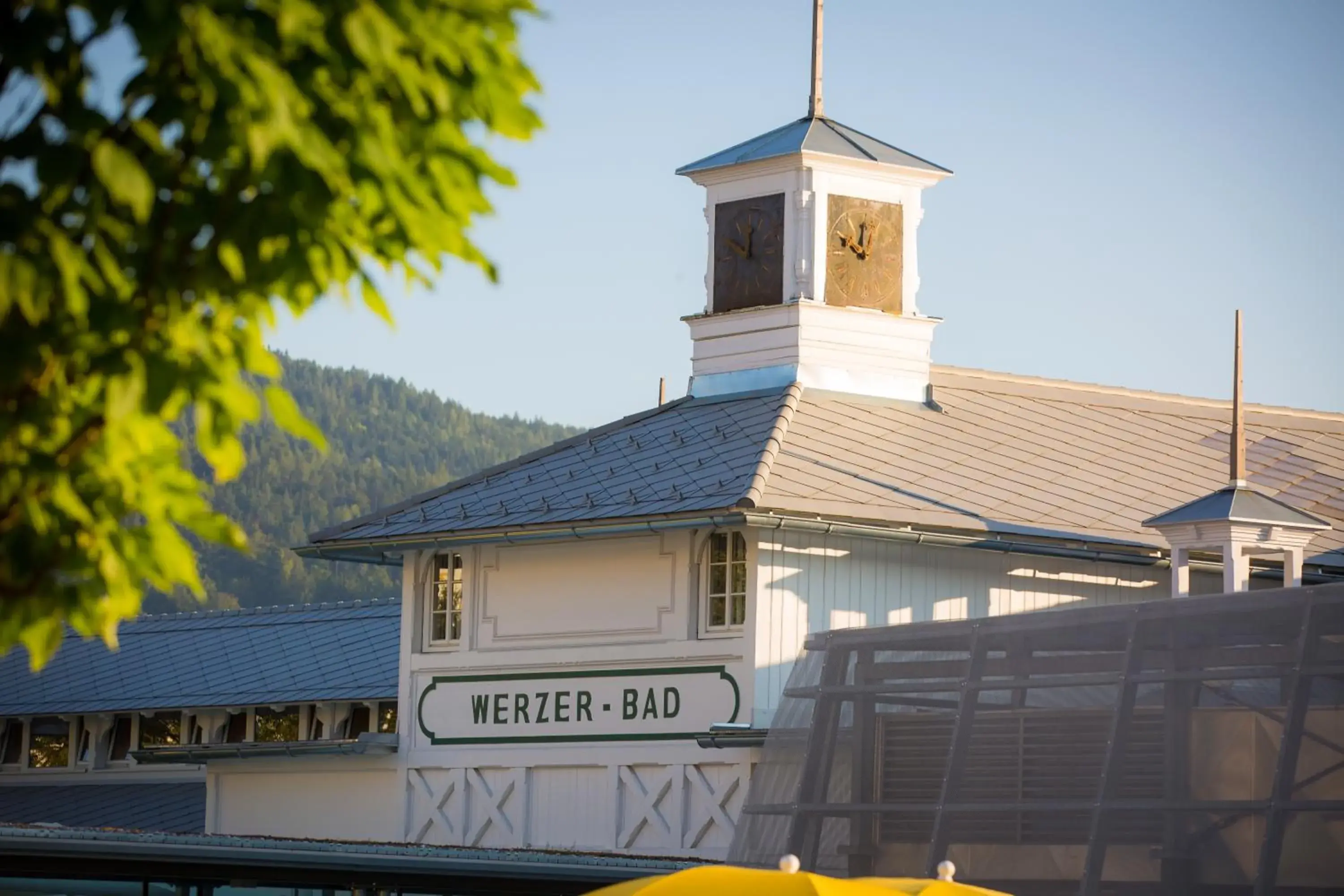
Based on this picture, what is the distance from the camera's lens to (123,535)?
5.49 m

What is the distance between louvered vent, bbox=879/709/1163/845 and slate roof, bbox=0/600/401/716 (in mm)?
15560

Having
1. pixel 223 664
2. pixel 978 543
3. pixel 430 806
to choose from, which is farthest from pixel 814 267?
pixel 223 664

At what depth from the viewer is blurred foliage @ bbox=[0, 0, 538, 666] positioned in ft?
16.7

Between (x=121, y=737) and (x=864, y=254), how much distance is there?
20.2 metres

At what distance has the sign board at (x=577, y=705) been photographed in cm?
2239

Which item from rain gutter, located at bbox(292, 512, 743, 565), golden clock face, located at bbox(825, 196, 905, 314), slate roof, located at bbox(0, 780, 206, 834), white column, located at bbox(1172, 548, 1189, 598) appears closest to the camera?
rain gutter, located at bbox(292, 512, 743, 565)

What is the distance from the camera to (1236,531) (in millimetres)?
22031

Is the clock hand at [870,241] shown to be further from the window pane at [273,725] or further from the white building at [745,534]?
the window pane at [273,725]

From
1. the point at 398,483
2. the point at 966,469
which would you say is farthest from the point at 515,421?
the point at 966,469

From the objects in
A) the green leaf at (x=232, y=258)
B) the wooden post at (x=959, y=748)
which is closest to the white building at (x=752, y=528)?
the wooden post at (x=959, y=748)

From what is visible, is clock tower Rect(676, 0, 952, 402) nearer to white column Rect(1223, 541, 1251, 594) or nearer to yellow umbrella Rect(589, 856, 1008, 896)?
white column Rect(1223, 541, 1251, 594)

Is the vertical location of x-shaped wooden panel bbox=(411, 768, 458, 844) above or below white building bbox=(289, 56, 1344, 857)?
below

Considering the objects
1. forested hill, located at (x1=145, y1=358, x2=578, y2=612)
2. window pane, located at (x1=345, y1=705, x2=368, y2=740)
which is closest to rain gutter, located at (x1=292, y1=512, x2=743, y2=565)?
window pane, located at (x1=345, y1=705, x2=368, y2=740)

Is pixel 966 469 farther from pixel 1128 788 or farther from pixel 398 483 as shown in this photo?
pixel 398 483
